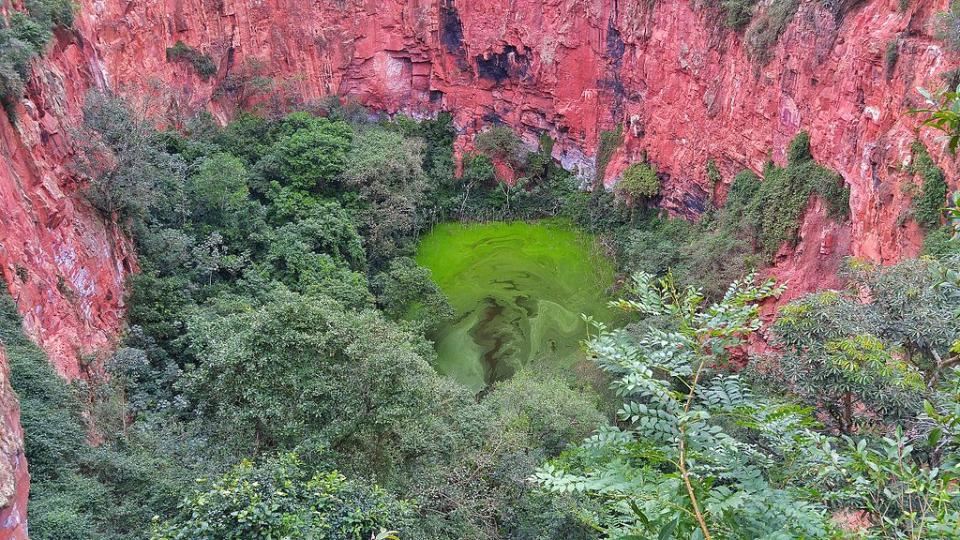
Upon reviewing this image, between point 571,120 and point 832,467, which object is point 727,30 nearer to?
point 571,120

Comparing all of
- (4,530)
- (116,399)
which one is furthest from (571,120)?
(4,530)

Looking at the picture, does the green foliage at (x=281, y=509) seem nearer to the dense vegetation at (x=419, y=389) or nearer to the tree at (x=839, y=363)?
the dense vegetation at (x=419, y=389)

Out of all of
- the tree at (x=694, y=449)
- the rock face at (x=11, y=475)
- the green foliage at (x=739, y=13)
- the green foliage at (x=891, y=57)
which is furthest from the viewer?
the green foliage at (x=739, y=13)

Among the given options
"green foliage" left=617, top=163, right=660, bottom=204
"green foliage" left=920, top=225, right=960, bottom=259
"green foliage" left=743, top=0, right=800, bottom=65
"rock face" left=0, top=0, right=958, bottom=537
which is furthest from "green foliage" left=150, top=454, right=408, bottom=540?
"green foliage" left=617, top=163, right=660, bottom=204

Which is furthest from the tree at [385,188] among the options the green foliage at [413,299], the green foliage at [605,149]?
the green foliage at [605,149]

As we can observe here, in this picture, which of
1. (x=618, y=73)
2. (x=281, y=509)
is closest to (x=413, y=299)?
(x=618, y=73)

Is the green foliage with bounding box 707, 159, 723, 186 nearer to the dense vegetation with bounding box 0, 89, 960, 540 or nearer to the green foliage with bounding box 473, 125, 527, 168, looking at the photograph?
the dense vegetation with bounding box 0, 89, 960, 540
